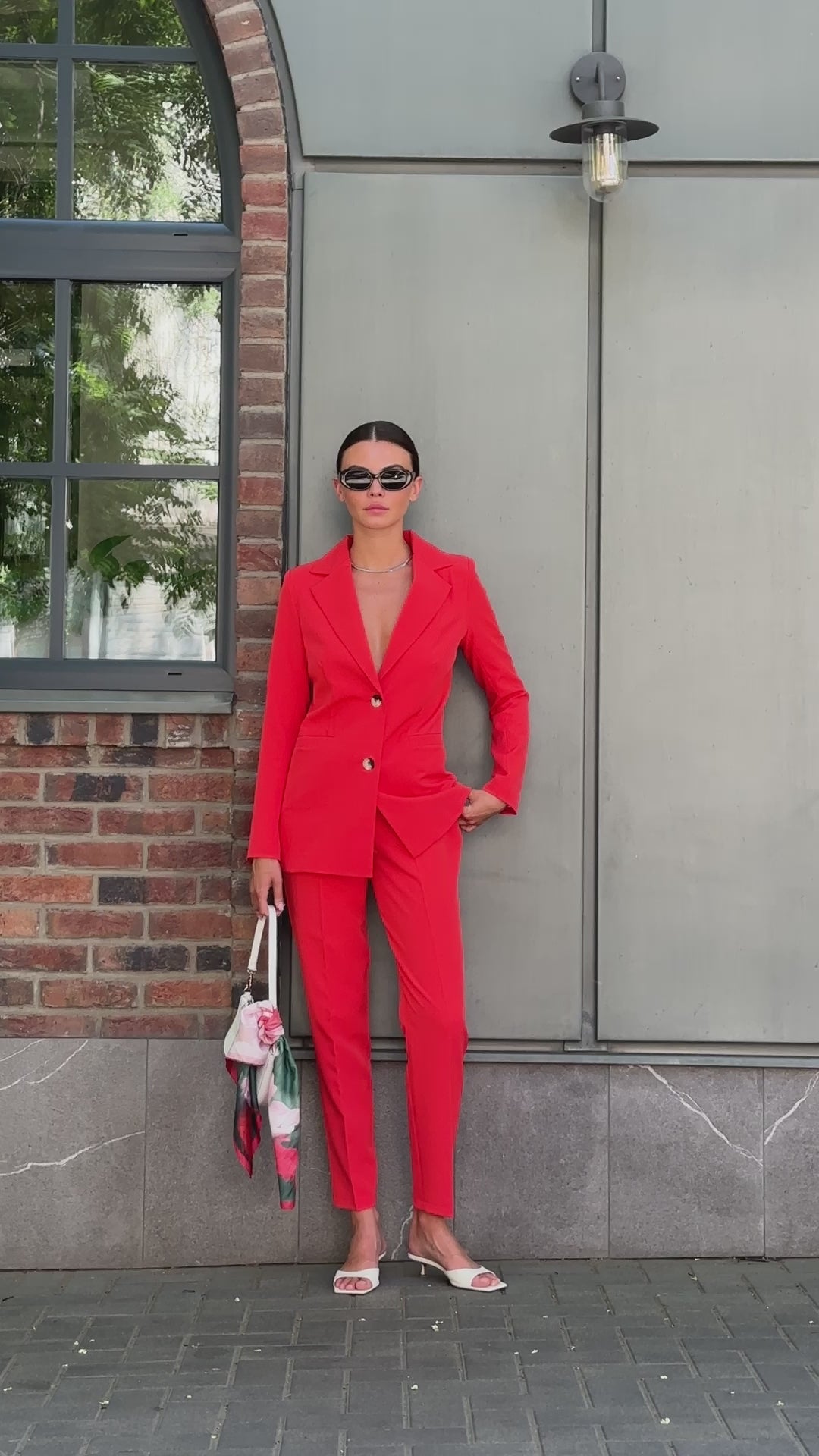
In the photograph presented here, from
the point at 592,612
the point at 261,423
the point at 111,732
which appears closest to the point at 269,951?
the point at 111,732

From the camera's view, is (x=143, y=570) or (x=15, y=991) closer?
(x=15, y=991)

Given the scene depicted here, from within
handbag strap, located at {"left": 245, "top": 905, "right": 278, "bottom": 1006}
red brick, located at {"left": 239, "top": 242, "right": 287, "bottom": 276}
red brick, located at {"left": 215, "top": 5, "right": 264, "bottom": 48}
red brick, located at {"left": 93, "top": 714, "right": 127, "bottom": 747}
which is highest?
red brick, located at {"left": 215, "top": 5, "right": 264, "bottom": 48}

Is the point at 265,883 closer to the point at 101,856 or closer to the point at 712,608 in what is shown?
the point at 101,856

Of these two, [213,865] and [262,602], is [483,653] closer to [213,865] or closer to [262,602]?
[262,602]

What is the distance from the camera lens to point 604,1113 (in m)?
4.48

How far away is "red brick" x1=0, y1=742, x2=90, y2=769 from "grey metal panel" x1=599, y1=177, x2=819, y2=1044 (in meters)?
1.63

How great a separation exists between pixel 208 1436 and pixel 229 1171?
126 cm

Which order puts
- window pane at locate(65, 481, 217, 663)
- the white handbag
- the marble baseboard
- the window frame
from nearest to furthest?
1. the white handbag
2. the marble baseboard
3. the window frame
4. window pane at locate(65, 481, 217, 663)

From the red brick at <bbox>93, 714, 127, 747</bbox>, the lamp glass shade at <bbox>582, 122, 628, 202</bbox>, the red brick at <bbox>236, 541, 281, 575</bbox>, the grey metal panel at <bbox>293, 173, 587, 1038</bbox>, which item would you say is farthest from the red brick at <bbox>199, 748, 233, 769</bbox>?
the lamp glass shade at <bbox>582, 122, 628, 202</bbox>

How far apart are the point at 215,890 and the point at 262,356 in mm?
1655

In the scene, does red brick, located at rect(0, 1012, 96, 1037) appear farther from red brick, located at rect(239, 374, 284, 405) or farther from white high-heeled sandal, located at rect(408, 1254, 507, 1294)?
red brick, located at rect(239, 374, 284, 405)

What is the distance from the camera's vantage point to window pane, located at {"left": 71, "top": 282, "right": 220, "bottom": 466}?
15.3 feet

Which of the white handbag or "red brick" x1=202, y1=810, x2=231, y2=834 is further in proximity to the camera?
"red brick" x1=202, y1=810, x2=231, y2=834

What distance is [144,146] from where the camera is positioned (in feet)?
15.5
